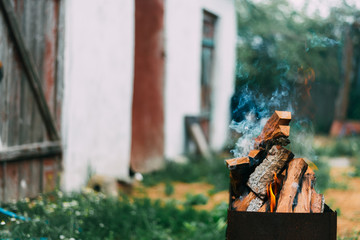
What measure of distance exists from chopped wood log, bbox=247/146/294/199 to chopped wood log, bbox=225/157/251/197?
6cm

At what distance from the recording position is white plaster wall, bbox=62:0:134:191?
5500 millimetres

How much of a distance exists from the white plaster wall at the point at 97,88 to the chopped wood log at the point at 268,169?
336 centimetres

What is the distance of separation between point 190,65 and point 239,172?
275 inches

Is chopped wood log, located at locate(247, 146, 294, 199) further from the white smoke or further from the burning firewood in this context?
the white smoke

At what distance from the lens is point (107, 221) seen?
163 inches

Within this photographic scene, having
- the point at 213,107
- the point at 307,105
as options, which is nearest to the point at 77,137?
the point at 307,105

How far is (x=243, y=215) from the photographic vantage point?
7.66ft

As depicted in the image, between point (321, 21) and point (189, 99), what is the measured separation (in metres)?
8.83

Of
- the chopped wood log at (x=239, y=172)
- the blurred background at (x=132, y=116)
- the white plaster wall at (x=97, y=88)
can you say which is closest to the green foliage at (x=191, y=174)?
the blurred background at (x=132, y=116)

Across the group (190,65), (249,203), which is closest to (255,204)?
(249,203)

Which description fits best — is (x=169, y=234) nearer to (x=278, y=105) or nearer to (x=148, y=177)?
(x=278, y=105)

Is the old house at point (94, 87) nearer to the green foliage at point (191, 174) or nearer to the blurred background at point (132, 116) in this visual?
the blurred background at point (132, 116)

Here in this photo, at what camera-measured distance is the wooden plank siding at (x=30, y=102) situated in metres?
4.55

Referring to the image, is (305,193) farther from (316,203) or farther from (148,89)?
(148,89)
